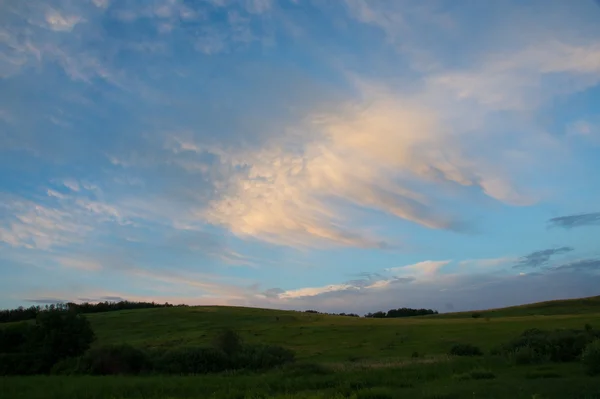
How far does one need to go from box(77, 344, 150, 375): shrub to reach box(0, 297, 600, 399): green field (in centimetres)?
423

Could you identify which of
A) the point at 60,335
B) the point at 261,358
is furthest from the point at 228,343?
the point at 60,335

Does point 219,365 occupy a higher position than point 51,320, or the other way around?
point 51,320

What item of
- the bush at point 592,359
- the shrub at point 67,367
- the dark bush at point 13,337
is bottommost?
the shrub at point 67,367

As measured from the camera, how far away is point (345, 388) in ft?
67.8

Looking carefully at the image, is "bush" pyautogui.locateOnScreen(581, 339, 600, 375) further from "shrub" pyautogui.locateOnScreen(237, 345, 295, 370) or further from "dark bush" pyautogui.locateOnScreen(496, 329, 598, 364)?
"shrub" pyautogui.locateOnScreen(237, 345, 295, 370)

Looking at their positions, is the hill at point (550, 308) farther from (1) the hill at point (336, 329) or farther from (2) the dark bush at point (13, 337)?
(2) the dark bush at point (13, 337)

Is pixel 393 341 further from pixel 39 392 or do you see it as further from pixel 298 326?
pixel 39 392

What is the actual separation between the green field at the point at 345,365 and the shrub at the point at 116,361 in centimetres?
423

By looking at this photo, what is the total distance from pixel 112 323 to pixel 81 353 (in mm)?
45385

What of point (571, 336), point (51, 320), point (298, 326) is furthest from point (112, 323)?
point (571, 336)

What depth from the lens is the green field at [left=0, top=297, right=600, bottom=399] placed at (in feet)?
67.0

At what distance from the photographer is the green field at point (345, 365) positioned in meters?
20.4

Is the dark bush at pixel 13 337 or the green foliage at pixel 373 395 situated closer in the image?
the green foliage at pixel 373 395

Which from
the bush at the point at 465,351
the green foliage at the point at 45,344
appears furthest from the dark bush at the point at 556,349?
the green foliage at the point at 45,344
